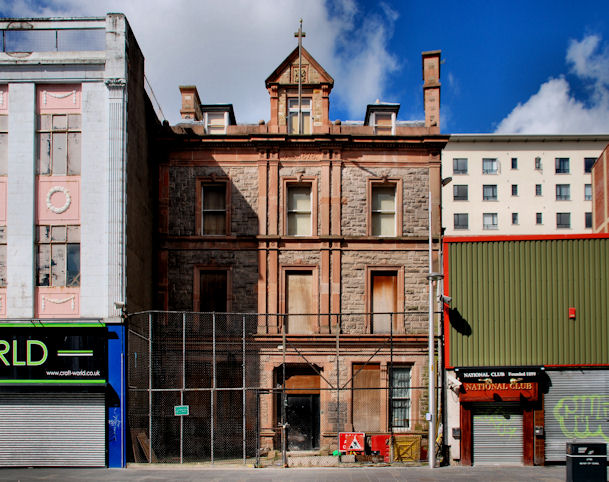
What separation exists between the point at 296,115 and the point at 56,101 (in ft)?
30.0

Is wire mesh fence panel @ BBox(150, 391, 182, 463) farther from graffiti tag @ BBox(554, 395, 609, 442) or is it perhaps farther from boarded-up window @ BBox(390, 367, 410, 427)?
graffiti tag @ BBox(554, 395, 609, 442)

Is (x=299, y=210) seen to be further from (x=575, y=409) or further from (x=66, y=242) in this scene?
(x=575, y=409)

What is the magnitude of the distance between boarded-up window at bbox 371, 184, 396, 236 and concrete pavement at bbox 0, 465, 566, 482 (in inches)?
356

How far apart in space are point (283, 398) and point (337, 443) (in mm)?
2996

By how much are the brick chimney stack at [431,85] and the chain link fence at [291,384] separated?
8278 mm

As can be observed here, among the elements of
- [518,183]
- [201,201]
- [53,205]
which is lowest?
[53,205]

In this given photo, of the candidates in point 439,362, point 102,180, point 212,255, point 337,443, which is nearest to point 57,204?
point 102,180

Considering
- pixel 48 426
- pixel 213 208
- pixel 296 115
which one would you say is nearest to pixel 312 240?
pixel 213 208

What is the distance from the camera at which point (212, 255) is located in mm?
23016

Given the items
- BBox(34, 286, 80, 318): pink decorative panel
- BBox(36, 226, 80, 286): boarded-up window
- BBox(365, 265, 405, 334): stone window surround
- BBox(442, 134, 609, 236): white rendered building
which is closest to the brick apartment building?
BBox(442, 134, 609, 236): white rendered building

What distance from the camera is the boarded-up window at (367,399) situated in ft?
71.8

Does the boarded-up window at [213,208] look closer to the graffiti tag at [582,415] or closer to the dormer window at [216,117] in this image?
the dormer window at [216,117]

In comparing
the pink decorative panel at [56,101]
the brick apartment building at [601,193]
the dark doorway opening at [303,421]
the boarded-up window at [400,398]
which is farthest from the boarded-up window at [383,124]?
the brick apartment building at [601,193]

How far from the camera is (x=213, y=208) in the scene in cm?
2358
